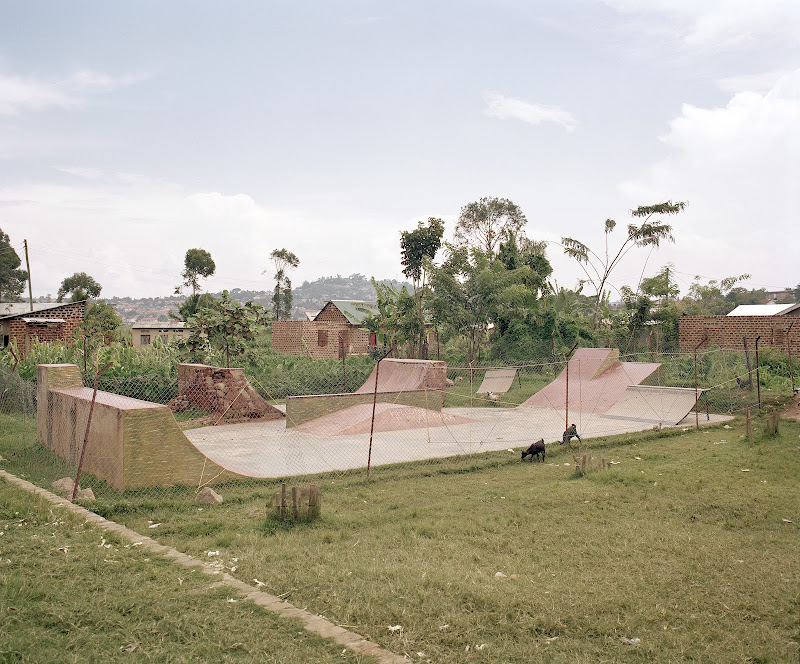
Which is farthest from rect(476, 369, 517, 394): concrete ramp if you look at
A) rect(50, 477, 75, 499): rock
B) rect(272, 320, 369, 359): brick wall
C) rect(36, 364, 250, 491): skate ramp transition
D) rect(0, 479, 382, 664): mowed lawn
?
rect(272, 320, 369, 359): brick wall

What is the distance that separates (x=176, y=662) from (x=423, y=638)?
1.30 meters

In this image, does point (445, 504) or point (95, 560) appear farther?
point (445, 504)

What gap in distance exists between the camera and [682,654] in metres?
3.50

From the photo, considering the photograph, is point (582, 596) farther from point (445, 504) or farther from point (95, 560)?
point (95, 560)

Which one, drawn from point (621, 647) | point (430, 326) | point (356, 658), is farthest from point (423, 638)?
point (430, 326)

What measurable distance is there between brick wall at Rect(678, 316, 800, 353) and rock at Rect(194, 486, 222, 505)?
16.6 meters

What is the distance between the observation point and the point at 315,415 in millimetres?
12539

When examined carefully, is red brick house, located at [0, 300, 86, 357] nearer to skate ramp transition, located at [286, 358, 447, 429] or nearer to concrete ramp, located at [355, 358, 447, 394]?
concrete ramp, located at [355, 358, 447, 394]

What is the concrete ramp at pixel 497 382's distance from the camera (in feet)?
52.4

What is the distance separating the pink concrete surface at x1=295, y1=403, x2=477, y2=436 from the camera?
38.6 feet

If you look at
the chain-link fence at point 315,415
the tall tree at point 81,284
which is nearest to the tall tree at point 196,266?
the tall tree at point 81,284

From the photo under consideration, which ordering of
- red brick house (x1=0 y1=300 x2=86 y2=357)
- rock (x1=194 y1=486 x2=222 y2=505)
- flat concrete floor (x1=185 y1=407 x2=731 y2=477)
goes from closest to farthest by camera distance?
rock (x1=194 y1=486 x2=222 y2=505) → flat concrete floor (x1=185 y1=407 x2=731 y2=477) → red brick house (x1=0 y1=300 x2=86 y2=357)

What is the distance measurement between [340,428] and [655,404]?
693cm

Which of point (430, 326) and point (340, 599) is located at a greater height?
point (430, 326)
